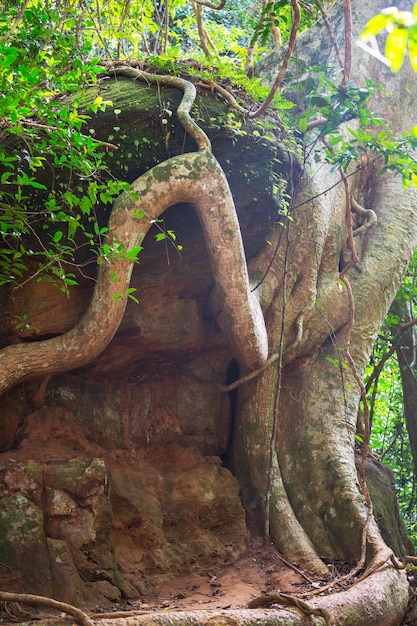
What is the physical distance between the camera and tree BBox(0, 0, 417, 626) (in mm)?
4461

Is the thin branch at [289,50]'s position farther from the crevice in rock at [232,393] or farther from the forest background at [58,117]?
the crevice in rock at [232,393]

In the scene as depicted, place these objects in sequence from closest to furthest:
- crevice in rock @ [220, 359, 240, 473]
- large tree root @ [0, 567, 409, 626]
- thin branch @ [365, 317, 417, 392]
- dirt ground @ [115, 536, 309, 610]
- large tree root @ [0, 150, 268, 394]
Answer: large tree root @ [0, 567, 409, 626] → dirt ground @ [115, 536, 309, 610] → large tree root @ [0, 150, 268, 394] → crevice in rock @ [220, 359, 240, 473] → thin branch @ [365, 317, 417, 392]

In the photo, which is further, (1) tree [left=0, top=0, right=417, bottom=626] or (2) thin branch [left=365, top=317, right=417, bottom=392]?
(2) thin branch [left=365, top=317, right=417, bottom=392]

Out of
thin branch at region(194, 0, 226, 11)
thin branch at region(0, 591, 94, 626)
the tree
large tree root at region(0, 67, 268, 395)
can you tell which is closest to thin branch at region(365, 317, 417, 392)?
the tree

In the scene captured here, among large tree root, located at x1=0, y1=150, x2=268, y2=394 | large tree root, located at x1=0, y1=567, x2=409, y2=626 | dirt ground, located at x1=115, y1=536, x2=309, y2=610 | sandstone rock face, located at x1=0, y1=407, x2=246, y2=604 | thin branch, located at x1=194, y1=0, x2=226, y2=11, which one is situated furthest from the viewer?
thin branch, located at x1=194, y1=0, x2=226, y2=11

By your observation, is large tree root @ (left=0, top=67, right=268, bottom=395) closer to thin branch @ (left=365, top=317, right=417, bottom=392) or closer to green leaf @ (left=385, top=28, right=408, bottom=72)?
green leaf @ (left=385, top=28, right=408, bottom=72)

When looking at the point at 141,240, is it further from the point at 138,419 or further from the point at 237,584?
the point at 237,584

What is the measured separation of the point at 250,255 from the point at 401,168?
1470mm

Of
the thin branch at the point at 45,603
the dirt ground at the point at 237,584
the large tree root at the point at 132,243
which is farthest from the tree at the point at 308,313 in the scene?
the thin branch at the point at 45,603

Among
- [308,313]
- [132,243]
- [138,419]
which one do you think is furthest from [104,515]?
[308,313]

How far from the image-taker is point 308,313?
5.61 meters

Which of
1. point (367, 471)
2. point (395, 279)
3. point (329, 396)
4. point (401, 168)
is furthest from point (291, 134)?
point (367, 471)

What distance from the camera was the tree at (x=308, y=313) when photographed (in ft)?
14.6

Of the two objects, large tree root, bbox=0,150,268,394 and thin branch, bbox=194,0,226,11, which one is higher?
thin branch, bbox=194,0,226,11
